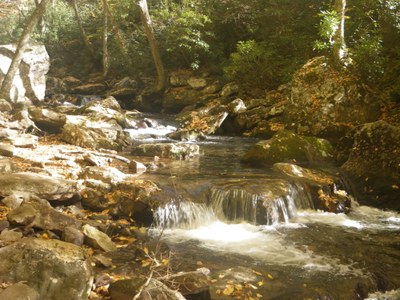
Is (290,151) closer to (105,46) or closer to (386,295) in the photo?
(386,295)

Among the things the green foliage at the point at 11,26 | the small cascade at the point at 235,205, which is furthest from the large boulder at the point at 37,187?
the green foliage at the point at 11,26

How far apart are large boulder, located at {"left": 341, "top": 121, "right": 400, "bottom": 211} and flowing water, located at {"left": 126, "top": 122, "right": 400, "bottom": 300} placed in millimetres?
429

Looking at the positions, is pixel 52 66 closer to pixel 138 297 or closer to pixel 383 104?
pixel 383 104

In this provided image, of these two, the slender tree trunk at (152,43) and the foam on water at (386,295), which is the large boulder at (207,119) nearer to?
the slender tree trunk at (152,43)

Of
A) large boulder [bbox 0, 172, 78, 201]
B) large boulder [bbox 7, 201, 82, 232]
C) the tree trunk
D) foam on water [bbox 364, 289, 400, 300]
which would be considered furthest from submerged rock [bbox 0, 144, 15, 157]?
the tree trunk

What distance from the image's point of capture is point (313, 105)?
11344 mm

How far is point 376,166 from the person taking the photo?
841 centimetres

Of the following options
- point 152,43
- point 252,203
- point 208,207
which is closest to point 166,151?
point 208,207

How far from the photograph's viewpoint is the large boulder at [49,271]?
3.55 m

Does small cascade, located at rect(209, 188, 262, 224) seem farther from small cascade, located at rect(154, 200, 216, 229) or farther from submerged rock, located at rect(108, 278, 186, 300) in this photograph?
submerged rock, located at rect(108, 278, 186, 300)

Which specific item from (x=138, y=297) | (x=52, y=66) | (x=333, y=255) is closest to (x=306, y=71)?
(x=333, y=255)

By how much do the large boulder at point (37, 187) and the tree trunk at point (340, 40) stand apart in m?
9.01

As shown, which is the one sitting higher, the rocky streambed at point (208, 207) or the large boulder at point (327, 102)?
the large boulder at point (327, 102)

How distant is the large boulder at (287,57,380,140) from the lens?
1065 cm
